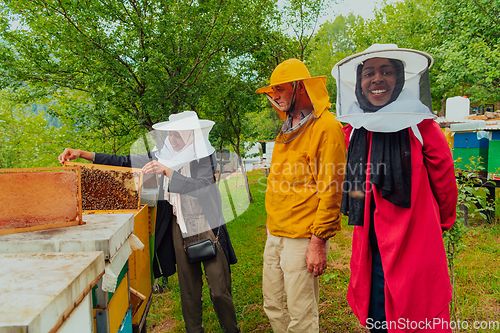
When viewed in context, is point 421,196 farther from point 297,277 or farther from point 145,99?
point 145,99

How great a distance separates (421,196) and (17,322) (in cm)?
149

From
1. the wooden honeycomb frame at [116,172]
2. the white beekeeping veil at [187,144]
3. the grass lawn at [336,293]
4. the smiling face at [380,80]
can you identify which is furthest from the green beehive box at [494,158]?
the wooden honeycomb frame at [116,172]

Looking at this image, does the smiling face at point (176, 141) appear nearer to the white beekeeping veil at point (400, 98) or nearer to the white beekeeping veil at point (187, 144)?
the white beekeeping veil at point (187, 144)

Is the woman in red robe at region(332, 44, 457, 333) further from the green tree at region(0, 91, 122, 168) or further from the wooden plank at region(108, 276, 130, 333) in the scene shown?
the green tree at region(0, 91, 122, 168)

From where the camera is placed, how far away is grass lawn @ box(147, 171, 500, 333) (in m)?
2.61

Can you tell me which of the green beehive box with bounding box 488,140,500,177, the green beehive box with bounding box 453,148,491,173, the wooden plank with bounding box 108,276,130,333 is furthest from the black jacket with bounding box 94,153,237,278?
the green beehive box with bounding box 488,140,500,177

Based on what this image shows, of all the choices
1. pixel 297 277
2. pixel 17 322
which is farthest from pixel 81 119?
pixel 17 322

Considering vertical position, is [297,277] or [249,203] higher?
[297,277]

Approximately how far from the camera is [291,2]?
6.64m

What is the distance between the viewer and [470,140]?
181 inches

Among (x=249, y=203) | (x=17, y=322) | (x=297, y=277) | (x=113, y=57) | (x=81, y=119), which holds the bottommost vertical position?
(x=249, y=203)

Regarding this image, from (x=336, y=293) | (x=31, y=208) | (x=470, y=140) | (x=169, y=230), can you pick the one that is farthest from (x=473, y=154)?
(x=31, y=208)

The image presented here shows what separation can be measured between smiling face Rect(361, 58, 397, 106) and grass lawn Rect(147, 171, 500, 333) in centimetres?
155

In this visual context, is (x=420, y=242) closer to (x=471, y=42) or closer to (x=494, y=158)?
(x=494, y=158)
